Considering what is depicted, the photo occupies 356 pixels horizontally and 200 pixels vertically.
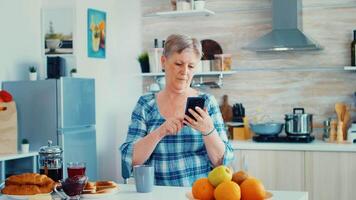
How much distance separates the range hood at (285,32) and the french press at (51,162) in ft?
9.70

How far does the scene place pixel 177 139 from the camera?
2.71 meters

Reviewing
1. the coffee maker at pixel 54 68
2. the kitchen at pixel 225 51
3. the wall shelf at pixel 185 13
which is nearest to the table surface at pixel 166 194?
A: the kitchen at pixel 225 51

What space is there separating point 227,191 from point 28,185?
2.69 feet

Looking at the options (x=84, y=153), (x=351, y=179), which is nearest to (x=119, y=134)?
(x=84, y=153)

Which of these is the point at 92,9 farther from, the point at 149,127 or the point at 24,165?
the point at 149,127

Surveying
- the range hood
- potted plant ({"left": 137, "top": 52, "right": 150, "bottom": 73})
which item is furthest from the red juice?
potted plant ({"left": 137, "top": 52, "right": 150, "bottom": 73})

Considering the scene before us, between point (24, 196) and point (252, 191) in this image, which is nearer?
point (252, 191)

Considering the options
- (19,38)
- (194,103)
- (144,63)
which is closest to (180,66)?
(194,103)

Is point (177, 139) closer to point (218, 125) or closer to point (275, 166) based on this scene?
point (218, 125)

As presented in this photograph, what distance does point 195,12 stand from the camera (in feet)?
18.0

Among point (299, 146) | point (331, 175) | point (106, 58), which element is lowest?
point (331, 175)

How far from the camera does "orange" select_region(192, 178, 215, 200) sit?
2.13 meters

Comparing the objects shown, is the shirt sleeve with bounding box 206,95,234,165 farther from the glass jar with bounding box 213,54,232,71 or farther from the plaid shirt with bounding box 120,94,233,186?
the glass jar with bounding box 213,54,232,71

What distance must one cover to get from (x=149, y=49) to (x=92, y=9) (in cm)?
72
